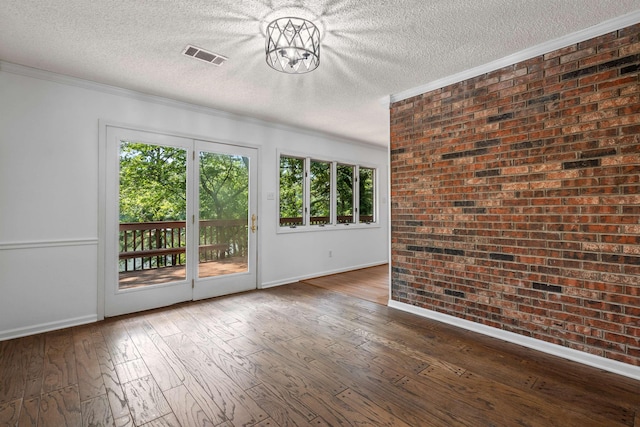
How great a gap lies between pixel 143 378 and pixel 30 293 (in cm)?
171

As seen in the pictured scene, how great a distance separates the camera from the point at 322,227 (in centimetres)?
528

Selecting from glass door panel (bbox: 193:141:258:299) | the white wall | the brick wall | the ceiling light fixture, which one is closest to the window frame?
glass door panel (bbox: 193:141:258:299)

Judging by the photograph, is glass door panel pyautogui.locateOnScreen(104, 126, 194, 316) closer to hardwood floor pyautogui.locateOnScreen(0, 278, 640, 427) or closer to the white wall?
the white wall

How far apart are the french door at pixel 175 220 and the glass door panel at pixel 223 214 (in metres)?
0.01

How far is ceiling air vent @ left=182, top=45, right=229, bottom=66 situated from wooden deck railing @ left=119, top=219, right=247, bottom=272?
1.91 meters

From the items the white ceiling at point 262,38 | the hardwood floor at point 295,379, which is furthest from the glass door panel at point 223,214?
the hardwood floor at point 295,379

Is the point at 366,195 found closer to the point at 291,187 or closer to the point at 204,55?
the point at 291,187

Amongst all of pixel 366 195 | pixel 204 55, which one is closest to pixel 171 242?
pixel 204 55

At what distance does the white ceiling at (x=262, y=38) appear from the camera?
6.63 feet

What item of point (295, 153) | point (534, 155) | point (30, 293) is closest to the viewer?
point (534, 155)

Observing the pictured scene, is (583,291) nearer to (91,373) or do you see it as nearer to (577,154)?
(577,154)

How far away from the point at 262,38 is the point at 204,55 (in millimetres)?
600

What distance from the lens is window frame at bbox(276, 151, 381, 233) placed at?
16.0ft

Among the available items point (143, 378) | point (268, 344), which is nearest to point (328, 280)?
point (268, 344)
